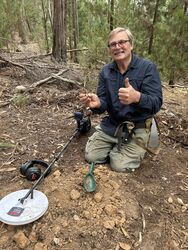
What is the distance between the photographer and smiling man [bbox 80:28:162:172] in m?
2.64

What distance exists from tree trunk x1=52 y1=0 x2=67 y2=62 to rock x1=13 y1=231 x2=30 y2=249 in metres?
4.56

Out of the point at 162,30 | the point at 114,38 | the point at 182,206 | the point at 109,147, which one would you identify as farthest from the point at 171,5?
the point at 182,206

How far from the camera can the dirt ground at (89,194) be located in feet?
6.33

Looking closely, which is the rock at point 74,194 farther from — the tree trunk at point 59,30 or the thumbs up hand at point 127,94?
the tree trunk at point 59,30

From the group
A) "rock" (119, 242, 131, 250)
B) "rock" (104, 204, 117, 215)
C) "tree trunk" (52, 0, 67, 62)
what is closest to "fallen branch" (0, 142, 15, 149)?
"rock" (104, 204, 117, 215)

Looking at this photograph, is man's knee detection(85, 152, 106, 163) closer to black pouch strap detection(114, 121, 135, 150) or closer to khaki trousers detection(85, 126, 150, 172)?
khaki trousers detection(85, 126, 150, 172)

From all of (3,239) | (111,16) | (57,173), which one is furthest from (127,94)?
(111,16)

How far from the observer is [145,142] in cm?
288

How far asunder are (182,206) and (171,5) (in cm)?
431

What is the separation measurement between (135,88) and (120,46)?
1.36ft

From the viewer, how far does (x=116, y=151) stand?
2861 millimetres

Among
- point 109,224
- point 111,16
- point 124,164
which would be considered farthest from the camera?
point 111,16

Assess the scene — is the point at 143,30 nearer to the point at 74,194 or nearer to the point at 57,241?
the point at 74,194

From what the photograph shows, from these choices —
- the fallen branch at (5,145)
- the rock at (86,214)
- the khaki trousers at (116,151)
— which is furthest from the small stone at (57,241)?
the fallen branch at (5,145)
